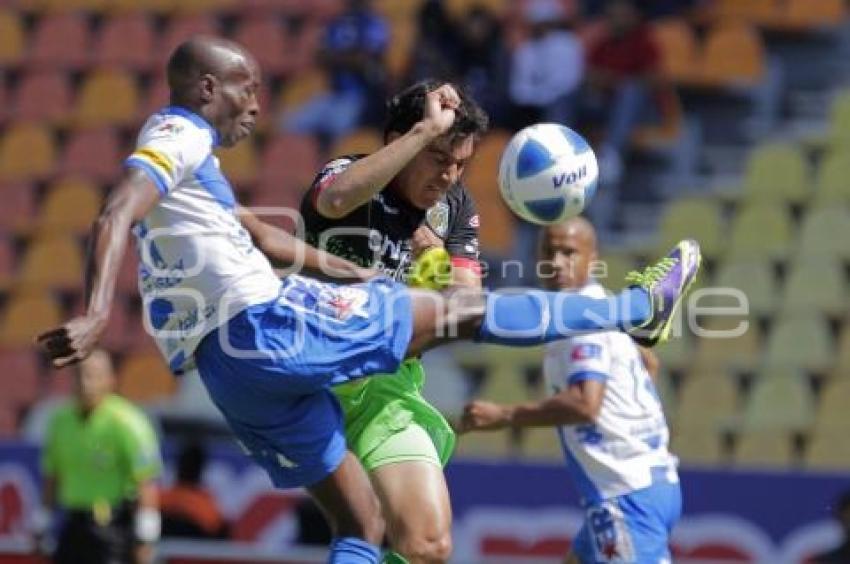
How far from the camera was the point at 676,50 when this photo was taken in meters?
15.5

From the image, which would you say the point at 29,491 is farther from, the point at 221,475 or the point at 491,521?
the point at 491,521

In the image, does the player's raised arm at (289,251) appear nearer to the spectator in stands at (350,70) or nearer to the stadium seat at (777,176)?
the stadium seat at (777,176)

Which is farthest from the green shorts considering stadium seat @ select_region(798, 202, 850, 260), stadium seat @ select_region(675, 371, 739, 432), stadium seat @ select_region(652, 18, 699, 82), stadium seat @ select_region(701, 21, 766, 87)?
stadium seat @ select_region(701, 21, 766, 87)

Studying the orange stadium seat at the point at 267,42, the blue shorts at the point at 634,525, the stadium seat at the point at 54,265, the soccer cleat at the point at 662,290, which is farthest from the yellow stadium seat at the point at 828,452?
Answer: the stadium seat at the point at 54,265

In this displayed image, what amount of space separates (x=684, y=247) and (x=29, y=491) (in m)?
7.57

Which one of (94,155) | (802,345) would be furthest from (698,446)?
(94,155)

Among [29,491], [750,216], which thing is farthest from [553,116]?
[29,491]

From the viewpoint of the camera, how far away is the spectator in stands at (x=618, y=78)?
1493cm

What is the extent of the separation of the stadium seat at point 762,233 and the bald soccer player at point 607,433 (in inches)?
220

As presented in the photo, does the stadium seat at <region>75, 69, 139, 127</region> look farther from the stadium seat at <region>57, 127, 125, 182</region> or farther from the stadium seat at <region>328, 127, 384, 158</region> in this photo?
the stadium seat at <region>328, 127, 384, 158</region>

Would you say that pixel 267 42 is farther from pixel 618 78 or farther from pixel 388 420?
pixel 388 420

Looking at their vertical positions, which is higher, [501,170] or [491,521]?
[501,170]

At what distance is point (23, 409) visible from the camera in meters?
16.5

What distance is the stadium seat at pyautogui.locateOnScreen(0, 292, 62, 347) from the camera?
671 inches
